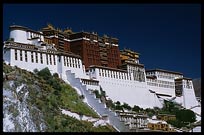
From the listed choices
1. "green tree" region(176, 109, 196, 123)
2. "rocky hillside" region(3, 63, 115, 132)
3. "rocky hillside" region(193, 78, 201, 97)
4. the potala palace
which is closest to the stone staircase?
the potala palace

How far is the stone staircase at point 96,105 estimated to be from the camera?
19297mm

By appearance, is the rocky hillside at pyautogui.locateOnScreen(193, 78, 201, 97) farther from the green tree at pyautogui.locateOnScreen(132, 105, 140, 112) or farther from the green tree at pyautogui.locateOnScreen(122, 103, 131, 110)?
the green tree at pyautogui.locateOnScreen(122, 103, 131, 110)

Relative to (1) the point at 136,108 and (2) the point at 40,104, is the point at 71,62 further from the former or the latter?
(2) the point at 40,104

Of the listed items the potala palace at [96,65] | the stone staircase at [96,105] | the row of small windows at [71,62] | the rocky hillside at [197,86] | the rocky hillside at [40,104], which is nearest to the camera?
the rocky hillside at [40,104]

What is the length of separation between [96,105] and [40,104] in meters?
3.07

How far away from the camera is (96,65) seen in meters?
23.0

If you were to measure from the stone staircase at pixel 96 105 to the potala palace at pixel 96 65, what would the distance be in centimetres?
4

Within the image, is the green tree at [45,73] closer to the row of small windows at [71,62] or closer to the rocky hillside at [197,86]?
the row of small windows at [71,62]

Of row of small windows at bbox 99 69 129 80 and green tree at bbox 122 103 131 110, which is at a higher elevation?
row of small windows at bbox 99 69 129 80

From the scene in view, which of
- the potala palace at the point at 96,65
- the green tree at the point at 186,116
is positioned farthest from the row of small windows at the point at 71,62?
the green tree at the point at 186,116

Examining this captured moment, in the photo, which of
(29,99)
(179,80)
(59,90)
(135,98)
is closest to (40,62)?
(59,90)

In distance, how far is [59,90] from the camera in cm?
1961

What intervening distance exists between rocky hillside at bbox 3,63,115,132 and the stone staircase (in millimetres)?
261

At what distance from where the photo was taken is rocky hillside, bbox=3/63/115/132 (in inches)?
642
